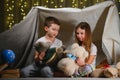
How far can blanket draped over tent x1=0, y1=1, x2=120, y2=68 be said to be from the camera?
2.18 metres

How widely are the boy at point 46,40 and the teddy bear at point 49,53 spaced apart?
21 mm

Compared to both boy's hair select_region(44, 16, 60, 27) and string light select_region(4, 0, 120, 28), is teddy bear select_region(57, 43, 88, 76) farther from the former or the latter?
string light select_region(4, 0, 120, 28)

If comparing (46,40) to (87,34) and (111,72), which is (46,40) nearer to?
(87,34)

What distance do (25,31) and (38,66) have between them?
263mm

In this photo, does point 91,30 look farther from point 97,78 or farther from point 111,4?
point 97,78

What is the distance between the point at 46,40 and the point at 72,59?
0.80 feet

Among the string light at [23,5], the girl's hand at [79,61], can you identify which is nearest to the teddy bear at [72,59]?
the girl's hand at [79,61]

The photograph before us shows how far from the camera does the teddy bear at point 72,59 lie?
201 centimetres

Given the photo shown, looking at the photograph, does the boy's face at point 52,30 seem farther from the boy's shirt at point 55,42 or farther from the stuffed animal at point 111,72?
the stuffed animal at point 111,72

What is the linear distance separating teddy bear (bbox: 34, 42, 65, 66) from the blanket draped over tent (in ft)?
0.40

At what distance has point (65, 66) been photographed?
2.02m

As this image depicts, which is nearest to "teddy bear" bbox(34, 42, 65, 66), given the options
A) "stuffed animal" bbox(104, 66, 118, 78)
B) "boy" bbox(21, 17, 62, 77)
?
"boy" bbox(21, 17, 62, 77)

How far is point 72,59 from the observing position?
6.75 ft

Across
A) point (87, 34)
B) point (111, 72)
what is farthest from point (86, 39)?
point (111, 72)
